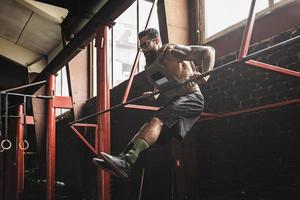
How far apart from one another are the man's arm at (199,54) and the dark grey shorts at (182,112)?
0.27 metres

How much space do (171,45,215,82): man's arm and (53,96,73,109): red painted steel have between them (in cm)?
391

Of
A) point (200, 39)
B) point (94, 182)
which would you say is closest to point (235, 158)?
point (200, 39)

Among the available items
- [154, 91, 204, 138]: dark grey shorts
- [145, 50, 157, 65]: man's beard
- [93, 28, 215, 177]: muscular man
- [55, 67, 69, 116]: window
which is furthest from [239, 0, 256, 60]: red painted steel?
[55, 67, 69, 116]: window

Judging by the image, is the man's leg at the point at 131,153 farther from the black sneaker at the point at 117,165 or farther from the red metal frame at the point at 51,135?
the red metal frame at the point at 51,135

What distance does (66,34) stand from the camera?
7.23 meters

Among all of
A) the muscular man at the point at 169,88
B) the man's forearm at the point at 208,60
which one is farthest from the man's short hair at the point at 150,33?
the man's forearm at the point at 208,60

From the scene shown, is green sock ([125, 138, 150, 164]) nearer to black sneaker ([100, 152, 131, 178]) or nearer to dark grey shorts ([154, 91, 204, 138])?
black sneaker ([100, 152, 131, 178])

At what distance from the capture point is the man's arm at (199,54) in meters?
3.16

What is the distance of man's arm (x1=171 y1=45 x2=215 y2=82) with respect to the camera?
316 centimetres

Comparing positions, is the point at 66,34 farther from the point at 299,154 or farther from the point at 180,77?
the point at 299,154

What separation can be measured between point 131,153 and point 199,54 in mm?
1090

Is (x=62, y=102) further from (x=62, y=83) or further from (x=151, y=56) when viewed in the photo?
(x=151, y=56)

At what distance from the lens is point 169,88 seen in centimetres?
301

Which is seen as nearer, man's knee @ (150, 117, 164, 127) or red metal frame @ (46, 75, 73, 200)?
man's knee @ (150, 117, 164, 127)
